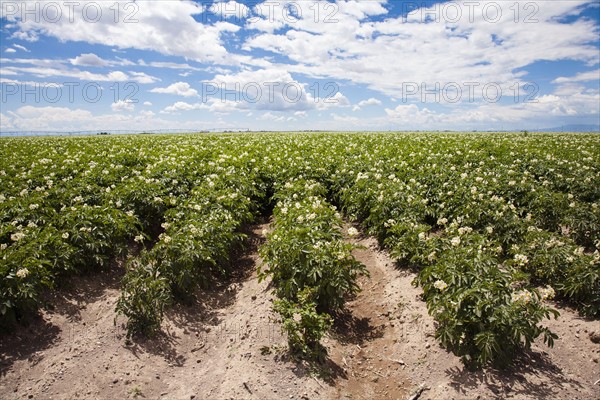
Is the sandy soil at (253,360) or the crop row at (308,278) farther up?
the crop row at (308,278)

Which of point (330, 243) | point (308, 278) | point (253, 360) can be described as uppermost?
point (330, 243)

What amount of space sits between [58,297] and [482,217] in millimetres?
8744

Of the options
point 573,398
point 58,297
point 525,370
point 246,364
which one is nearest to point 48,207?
point 58,297

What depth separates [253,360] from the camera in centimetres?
503

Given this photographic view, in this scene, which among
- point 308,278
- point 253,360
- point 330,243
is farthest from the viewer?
point 330,243

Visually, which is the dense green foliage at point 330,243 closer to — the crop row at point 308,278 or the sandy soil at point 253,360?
the crop row at point 308,278

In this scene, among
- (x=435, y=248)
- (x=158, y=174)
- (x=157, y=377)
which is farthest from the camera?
(x=158, y=174)

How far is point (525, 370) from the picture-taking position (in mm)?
4598

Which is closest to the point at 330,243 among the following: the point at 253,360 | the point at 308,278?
the point at 308,278

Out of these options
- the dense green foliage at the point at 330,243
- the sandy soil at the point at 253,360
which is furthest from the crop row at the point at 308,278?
the sandy soil at the point at 253,360

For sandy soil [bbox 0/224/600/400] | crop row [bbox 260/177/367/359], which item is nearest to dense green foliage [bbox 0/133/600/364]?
crop row [bbox 260/177/367/359]

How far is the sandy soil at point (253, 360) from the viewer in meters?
4.54

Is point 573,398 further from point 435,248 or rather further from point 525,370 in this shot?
point 435,248

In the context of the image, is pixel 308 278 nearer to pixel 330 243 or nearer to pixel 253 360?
pixel 330 243
